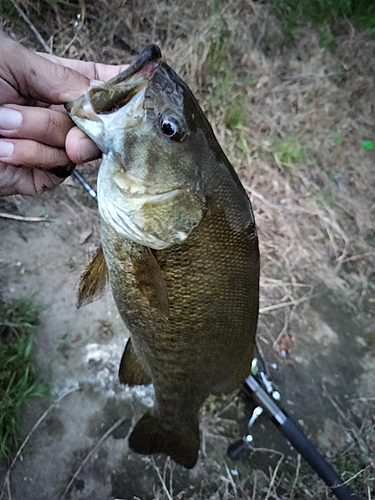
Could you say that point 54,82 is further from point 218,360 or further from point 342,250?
point 342,250

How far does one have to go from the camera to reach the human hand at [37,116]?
1.24 metres

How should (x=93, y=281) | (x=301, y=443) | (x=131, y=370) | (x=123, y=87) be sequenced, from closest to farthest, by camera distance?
1. (x=123, y=87)
2. (x=93, y=281)
3. (x=131, y=370)
4. (x=301, y=443)

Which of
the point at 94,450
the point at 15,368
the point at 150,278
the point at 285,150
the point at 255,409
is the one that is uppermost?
the point at 150,278

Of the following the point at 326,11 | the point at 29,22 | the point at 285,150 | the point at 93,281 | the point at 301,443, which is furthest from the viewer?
the point at 326,11

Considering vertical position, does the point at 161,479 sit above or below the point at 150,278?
below

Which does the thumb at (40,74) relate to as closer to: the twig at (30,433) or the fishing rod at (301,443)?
the fishing rod at (301,443)

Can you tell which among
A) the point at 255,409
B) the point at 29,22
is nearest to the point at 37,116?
the point at 255,409

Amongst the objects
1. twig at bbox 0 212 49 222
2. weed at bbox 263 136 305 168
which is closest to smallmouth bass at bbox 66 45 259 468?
twig at bbox 0 212 49 222

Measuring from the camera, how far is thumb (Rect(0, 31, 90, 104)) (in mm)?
1268

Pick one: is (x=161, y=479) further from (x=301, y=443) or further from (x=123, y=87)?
(x=123, y=87)

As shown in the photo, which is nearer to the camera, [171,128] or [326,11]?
[171,128]

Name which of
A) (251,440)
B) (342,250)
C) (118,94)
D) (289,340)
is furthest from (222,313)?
(342,250)

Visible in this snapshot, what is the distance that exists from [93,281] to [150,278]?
243mm

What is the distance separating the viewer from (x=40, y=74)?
1278mm
